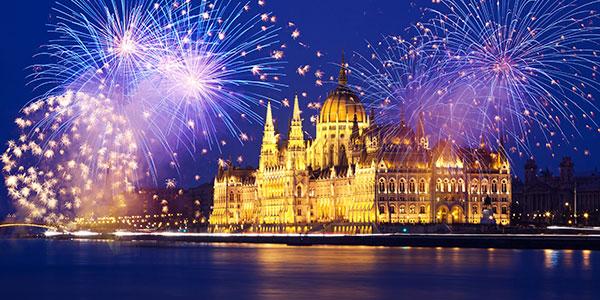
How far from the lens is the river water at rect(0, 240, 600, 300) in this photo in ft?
232

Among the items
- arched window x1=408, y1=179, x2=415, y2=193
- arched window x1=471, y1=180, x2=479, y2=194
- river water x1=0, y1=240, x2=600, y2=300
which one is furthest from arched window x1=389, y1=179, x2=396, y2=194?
river water x1=0, y1=240, x2=600, y2=300

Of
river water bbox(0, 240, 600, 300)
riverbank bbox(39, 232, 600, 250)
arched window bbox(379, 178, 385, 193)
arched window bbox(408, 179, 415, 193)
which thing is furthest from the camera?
arched window bbox(408, 179, 415, 193)

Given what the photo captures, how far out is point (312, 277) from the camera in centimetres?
8325

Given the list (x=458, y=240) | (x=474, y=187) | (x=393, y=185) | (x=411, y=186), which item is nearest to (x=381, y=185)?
(x=393, y=185)

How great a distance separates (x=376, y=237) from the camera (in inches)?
6206

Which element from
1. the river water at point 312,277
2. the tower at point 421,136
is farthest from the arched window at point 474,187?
the river water at point 312,277

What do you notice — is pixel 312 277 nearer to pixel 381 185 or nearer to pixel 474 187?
pixel 381 185

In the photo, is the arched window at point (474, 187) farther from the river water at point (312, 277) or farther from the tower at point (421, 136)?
the river water at point (312, 277)

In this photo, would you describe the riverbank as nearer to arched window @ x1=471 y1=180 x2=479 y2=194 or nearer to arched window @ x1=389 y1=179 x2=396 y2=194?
arched window @ x1=389 y1=179 x2=396 y2=194

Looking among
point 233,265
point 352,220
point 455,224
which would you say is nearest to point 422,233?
point 455,224

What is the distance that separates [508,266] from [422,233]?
239 feet

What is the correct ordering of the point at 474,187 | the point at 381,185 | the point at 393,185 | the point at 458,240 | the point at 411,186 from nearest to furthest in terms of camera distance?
the point at 458,240
the point at 381,185
the point at 393,185
the point at 411,186
the point at 474,187

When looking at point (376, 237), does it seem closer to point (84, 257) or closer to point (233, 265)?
point (84, 257)

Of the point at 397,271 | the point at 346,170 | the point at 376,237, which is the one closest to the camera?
the point at 397,271
